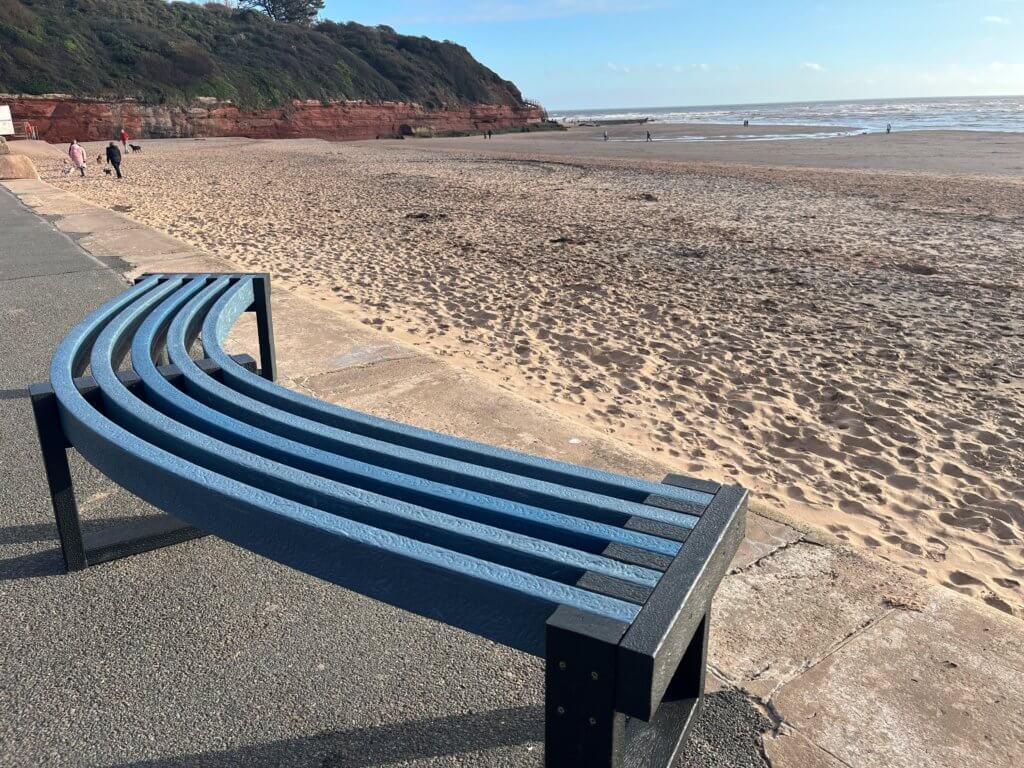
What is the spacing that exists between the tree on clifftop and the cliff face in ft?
77.2

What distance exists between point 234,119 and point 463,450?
54082 millimetres

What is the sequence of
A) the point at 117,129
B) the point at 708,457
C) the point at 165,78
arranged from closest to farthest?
the point at 708,457
the point at 117,129
the point at 165,78

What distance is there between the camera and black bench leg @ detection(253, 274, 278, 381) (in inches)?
150

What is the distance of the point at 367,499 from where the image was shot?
1.67 metres

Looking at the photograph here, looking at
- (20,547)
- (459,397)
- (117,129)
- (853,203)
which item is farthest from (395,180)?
(117,129)

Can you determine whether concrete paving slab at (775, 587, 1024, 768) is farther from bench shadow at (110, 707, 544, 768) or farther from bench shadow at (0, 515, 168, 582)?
bench shadow at (0, 515, 168, 582)

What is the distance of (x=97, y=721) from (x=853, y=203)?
48.2 ft

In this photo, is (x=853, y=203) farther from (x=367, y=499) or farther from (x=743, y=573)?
(x=367, y=499)

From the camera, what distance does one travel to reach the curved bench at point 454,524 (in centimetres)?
131

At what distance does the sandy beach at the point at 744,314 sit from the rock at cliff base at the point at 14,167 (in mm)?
2463

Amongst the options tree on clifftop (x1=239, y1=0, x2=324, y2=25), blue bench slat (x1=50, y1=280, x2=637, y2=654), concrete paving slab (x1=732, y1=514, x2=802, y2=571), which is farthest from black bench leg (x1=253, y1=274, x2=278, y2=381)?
tree on clifftop (x1=239, y1=0, x2=324, y2=25)

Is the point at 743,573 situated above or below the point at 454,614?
below

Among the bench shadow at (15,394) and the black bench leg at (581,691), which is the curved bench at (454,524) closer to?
the black bench leg at (581,691)

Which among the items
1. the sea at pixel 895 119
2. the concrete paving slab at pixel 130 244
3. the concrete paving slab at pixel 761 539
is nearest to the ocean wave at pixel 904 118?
the sea at pixel 895 119
